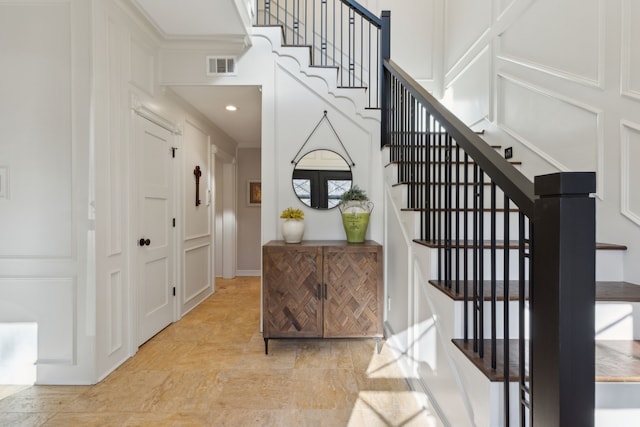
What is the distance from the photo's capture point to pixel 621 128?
5.60 feet

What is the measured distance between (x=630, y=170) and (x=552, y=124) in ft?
2.22

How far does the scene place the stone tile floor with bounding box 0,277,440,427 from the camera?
1.82 meters

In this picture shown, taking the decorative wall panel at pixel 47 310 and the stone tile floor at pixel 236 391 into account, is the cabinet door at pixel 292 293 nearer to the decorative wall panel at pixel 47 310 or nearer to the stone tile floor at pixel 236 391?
the stone tile floor at pixel 236 391

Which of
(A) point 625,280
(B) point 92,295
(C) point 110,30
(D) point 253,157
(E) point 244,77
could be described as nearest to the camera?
(A) point 625,280

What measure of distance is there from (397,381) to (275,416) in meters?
0.87

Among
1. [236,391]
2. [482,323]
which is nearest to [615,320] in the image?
[482,323]

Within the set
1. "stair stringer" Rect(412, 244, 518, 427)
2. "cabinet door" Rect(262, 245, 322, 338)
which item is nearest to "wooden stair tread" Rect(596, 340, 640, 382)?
"stair stringer" Rect(412, 244, 518, 427)

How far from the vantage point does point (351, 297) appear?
2596 mm

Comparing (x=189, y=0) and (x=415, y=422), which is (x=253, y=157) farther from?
(x=415, y=422)

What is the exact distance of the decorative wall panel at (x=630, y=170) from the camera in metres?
1.63

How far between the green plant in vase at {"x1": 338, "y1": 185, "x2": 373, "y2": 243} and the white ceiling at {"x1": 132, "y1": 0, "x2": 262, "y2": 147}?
4.61 feet

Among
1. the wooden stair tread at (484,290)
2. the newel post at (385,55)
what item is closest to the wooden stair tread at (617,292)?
the wooden stair tread at (484,290)

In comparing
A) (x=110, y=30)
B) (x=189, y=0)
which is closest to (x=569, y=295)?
(x=189, y=0)

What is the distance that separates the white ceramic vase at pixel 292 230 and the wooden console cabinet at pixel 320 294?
202mm
